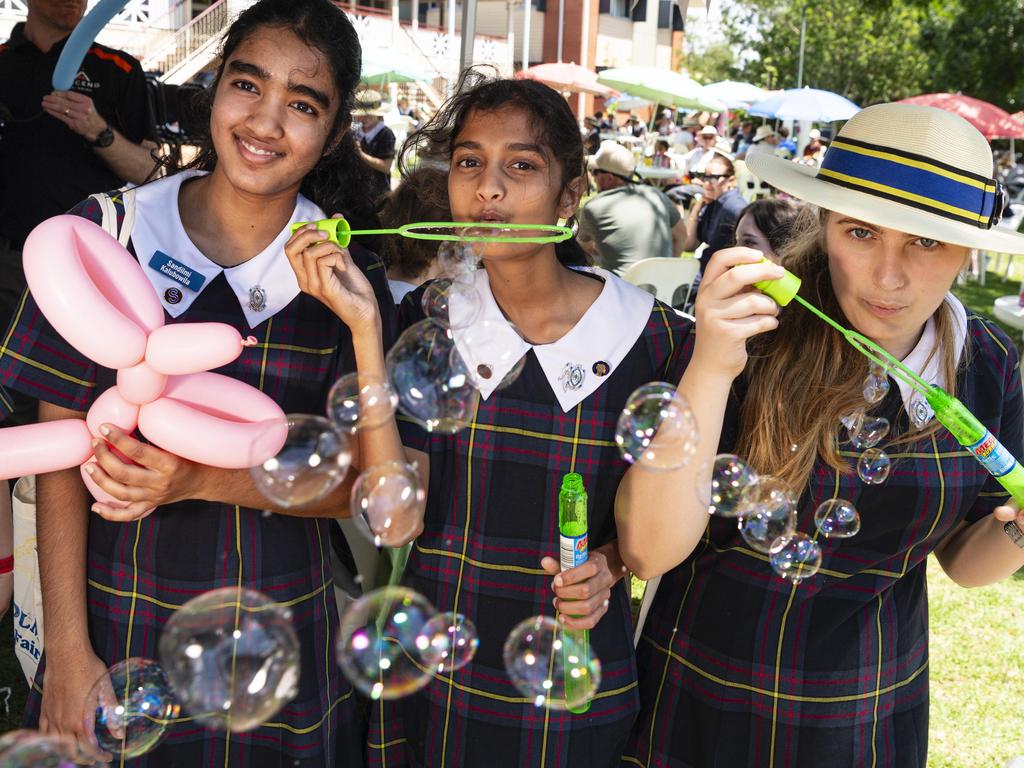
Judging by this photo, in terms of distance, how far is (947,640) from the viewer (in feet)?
11.8

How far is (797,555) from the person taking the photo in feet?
4.83

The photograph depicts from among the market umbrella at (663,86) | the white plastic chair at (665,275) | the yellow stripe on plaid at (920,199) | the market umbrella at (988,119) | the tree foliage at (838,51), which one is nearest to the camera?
the yellow stripe on plaid at (920,199)

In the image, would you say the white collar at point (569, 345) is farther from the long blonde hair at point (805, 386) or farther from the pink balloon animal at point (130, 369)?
the pink balloon animal at point (130, 369)

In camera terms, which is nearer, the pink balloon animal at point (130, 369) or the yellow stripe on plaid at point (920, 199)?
the pink balloon animal at point (130, 369)

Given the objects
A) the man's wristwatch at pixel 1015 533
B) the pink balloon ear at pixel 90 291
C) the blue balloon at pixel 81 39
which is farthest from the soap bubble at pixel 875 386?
the blue balloon at pixel 81 39

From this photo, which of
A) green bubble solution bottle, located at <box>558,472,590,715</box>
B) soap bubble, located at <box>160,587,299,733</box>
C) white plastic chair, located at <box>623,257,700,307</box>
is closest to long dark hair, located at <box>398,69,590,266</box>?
green bubble solution bottle, located at <box>558,472,590,715</box>

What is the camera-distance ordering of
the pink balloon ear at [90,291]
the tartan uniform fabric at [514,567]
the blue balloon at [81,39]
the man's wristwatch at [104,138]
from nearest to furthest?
1. the pink balloon ear at [90,291]
2. the tartan uniform fabric at [514,567]
3. the blue balloon at [81,39]
4. the man's wristwatch at [104,138]

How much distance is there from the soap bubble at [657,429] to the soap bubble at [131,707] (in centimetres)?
83

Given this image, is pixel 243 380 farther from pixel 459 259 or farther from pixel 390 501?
pixel 459 259

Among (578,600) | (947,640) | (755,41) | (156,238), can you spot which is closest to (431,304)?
(156,238)

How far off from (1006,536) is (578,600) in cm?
75

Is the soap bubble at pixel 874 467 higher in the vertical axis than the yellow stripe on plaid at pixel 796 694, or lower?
higher

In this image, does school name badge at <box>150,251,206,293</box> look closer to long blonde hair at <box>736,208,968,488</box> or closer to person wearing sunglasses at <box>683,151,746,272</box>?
long blonde hair at <box>736,208,968,488</box>

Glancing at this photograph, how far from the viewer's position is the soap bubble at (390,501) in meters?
1.48
